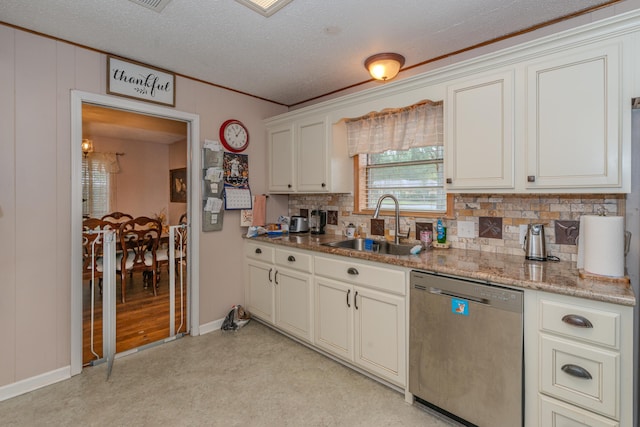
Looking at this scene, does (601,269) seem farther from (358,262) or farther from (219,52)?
(219,52)

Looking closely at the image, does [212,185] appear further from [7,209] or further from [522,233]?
[522,233]

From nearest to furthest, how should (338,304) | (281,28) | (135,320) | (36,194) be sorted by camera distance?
1. (281,28)
2. (36,194)
3. (338,304)
4. (135,320)

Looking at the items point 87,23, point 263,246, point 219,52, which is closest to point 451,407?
point 263,246

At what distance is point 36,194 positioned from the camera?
85.6 inches

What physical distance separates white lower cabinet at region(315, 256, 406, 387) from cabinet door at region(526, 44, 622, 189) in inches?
40.9

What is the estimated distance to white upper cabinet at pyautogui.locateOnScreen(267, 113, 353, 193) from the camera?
293 centimetres

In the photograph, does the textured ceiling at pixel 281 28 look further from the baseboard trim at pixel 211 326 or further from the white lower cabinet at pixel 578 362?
the baseboard trim at pixel 211 326

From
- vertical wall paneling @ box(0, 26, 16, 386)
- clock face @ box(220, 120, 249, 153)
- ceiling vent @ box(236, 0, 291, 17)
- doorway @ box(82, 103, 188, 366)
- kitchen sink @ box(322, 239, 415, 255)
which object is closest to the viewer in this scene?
ceiling vent @ box(236, 0, 291, 17)

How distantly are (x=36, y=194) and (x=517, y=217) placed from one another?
131 inches

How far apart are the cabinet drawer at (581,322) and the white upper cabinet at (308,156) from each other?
74.2 inches

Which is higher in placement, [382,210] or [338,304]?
[382,210]

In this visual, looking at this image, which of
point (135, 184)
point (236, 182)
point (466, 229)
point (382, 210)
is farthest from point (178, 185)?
point (466, 229)

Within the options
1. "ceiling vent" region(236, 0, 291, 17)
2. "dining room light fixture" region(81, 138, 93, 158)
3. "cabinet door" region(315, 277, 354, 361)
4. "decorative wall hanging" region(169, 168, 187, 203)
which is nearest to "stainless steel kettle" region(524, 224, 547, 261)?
"cabinet door" region(315, 277, 354, 361)

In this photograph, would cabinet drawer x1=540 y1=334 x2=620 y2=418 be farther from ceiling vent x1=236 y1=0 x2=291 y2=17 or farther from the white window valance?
ceiling vent x1=236 y1=0 x2=291 y2=17
